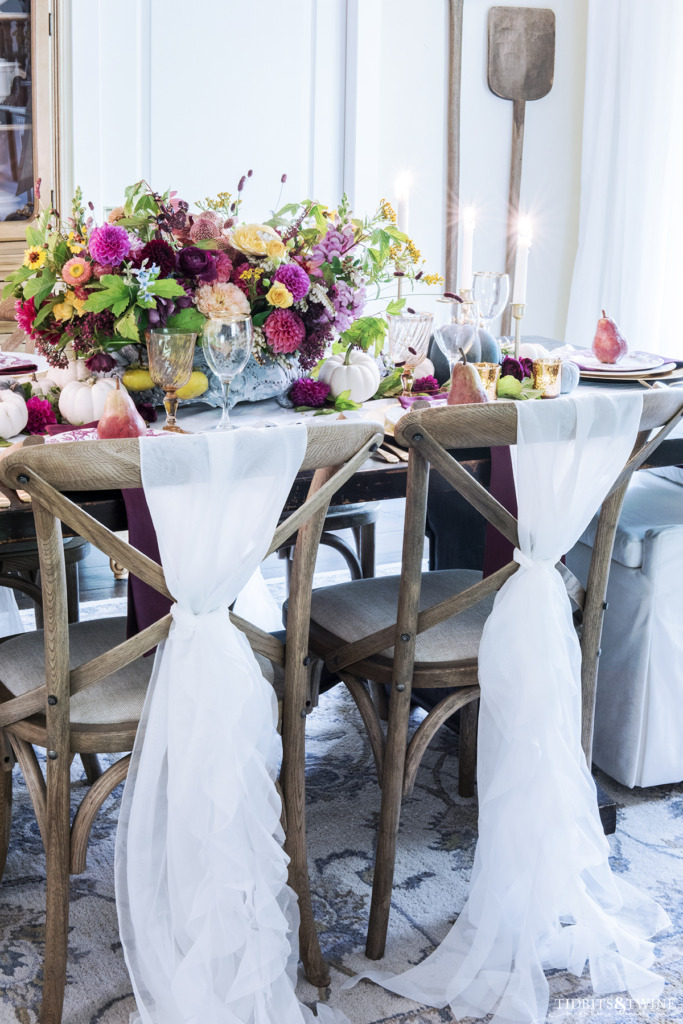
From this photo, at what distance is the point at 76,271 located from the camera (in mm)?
1758

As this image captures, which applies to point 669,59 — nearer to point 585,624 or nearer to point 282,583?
point 282,583

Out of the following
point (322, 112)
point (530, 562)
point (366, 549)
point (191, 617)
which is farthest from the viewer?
point (322, 112)

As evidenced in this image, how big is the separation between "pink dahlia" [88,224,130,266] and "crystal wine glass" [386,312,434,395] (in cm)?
54

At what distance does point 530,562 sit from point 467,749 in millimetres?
629

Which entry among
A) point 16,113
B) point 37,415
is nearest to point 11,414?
point 37,415

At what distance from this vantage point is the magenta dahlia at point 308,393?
1944 millimetres

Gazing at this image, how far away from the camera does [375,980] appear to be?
5.16 feet

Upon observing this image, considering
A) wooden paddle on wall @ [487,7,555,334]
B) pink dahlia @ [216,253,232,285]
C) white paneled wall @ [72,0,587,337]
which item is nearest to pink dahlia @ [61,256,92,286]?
pink dahlia @ [216,253,232,285]

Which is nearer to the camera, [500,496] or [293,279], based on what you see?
[500,496]

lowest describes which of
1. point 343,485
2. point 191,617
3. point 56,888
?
point 56,888

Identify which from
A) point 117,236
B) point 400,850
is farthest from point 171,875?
point 117,236

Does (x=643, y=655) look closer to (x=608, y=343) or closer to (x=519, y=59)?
(x=608, y=343)

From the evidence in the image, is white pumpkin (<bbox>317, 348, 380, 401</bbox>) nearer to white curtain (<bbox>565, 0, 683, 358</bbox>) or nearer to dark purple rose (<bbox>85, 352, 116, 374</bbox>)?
dark purple rose (<bbox>85, 352, 116, 374</bbox>)

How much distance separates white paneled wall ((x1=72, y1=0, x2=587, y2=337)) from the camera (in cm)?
368
